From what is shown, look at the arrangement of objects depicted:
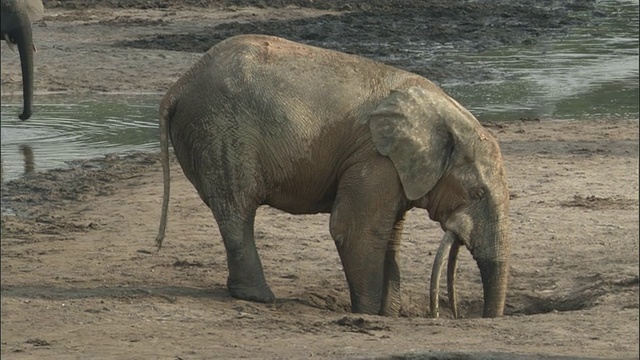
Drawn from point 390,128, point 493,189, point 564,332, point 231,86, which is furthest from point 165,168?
point 564,332

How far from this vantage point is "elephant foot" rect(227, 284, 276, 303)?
356 inches

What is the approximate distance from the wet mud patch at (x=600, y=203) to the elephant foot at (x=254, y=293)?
3.39 m

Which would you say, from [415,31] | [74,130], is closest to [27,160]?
[74,130]

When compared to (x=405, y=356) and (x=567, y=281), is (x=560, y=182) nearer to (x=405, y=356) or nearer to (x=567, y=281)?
(x=567, y=281)

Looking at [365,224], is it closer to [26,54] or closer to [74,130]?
[26,54]

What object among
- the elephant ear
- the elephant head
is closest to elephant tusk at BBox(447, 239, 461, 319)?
the elephant head

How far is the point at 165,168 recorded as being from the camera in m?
9.12

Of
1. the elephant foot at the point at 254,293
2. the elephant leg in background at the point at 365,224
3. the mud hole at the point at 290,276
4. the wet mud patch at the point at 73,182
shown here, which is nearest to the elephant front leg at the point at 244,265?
the elephant foot at the point at 254,293

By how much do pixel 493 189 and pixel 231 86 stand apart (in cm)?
167

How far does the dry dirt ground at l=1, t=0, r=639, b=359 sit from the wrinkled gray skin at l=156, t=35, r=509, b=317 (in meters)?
0.47

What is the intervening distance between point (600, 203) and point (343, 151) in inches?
134

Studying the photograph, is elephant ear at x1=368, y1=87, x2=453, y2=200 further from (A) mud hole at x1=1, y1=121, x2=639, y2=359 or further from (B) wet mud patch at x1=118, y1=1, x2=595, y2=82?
(B) wet mud patch at x1=118, y1=1, x2=595, y2=82

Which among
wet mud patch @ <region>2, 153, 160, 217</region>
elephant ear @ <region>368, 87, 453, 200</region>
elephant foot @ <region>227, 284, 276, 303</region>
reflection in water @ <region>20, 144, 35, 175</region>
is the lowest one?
reflection in water @ <region>20, 144, 35, 175</region>

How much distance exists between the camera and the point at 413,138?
8727 millimetres
